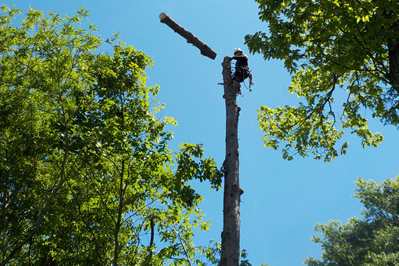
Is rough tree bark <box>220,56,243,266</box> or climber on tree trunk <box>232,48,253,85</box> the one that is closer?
rough tree bark <box>220,56,243,266</box>

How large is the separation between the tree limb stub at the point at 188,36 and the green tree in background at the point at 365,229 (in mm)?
29892

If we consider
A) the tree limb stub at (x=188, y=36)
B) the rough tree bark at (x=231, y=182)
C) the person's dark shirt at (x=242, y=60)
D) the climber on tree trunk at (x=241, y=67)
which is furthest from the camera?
the person's dark shirt at (x=242, y=60)

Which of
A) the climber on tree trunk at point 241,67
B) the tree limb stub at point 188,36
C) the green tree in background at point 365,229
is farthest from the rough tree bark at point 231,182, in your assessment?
the green tree in background at point 365,229

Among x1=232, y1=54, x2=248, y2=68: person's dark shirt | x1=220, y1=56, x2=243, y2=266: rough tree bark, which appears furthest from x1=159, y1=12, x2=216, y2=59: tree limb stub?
x1=232, y1=54, x2=248, y2=68: person's dark shirt

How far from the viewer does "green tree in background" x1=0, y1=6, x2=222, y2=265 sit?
7.36m

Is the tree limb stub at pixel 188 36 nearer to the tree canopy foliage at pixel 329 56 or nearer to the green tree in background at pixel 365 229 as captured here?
the tree canopy foliage at pixel 329 56

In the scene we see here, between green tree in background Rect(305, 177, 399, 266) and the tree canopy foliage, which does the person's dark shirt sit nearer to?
the tree canopy foliage

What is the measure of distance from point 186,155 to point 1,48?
5.42m

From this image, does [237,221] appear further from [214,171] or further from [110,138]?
[110,138]

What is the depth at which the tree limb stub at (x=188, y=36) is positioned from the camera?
8461mm

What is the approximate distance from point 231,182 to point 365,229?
138 feet

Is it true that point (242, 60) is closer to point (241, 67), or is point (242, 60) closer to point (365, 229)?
point (241, 67)

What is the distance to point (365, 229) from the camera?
134 ft

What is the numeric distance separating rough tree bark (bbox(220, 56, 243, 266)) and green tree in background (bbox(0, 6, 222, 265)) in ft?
1.44
